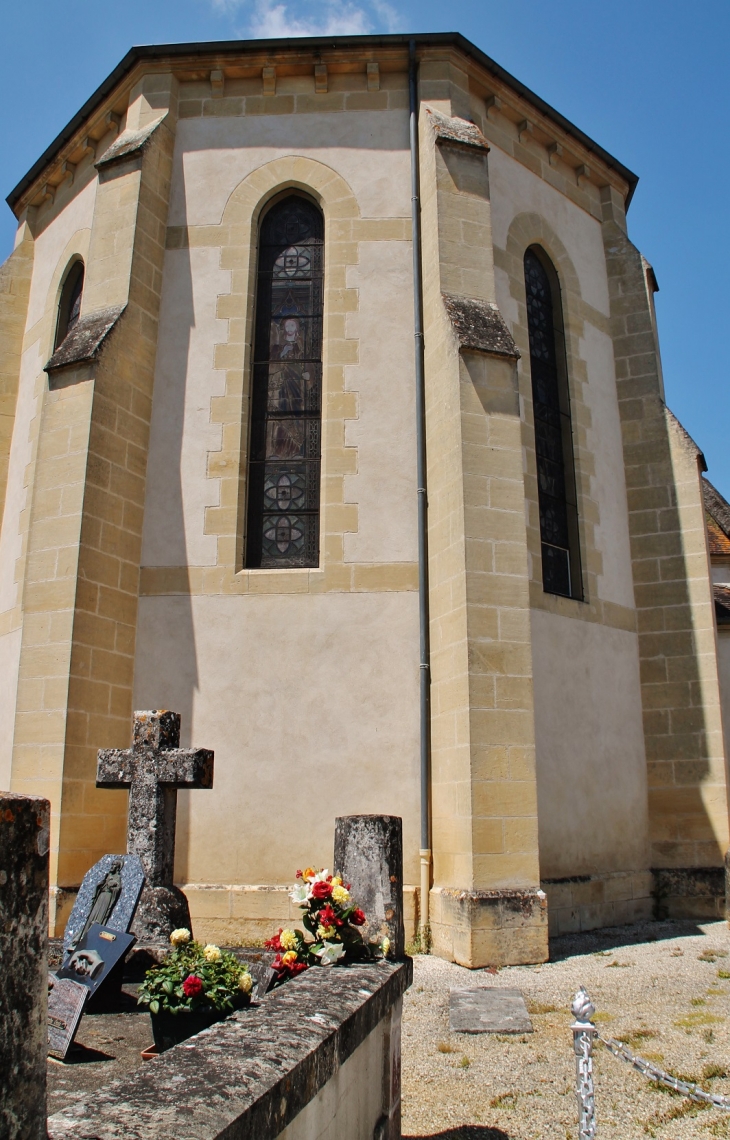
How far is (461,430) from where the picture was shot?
8.52 meters

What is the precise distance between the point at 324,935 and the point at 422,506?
572 cm

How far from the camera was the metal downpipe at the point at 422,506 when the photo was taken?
818 centimetres

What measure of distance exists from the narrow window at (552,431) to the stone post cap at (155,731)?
4866 millimetres

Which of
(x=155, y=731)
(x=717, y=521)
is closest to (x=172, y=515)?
(x=155, y=731)

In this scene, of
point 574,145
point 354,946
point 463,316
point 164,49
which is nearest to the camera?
point 354,946

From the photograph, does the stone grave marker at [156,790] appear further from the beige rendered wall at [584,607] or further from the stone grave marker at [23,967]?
the stone grave marker at [23,967]

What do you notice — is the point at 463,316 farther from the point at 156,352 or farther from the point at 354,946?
the point at 354,946

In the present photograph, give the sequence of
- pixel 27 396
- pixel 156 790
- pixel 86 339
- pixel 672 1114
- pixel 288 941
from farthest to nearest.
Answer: pixel 27 396
pixel 86 339
pixel 156 790
pixel 672 1114
pixel 288 941

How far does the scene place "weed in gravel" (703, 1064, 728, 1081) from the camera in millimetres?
4488

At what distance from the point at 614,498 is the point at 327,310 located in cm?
414

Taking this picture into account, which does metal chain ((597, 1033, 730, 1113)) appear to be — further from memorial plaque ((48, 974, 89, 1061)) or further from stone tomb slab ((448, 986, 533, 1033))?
memorial plaque ((48, 974, 89, 1061))

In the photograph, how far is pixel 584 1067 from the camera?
127 inches

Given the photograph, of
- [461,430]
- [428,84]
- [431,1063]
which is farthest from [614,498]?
[431,1063]

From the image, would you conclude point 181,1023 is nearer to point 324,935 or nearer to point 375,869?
point 324,935
